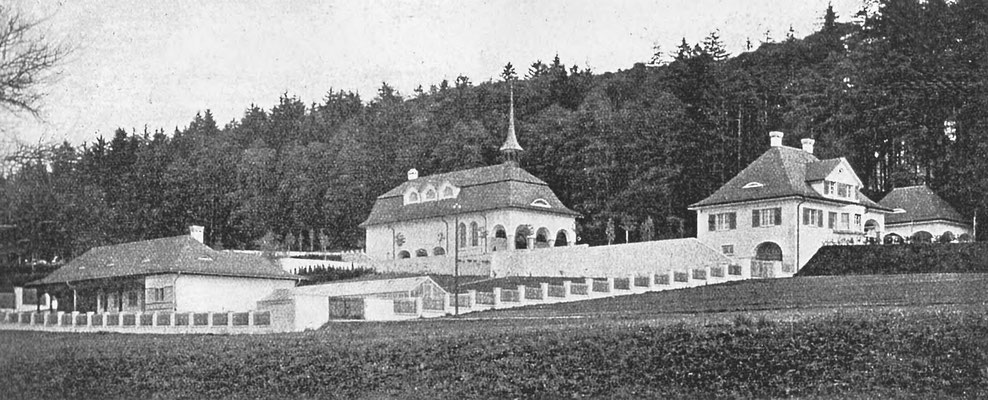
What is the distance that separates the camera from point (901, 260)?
47.8 m

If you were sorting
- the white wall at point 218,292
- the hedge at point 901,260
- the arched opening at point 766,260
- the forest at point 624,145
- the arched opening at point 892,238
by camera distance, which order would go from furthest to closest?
the forest at point 624,145 < the arched opening at point 892,238 < the arched opening at point 766,260 < the white wall at point 218,292 < the hedge at point 901,260

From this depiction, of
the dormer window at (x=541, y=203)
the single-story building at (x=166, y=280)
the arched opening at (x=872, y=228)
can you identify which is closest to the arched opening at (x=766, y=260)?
the arched opening at (x=872, y=228)

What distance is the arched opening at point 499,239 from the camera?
223 ft

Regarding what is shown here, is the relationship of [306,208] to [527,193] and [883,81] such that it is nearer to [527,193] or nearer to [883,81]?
[527,193]

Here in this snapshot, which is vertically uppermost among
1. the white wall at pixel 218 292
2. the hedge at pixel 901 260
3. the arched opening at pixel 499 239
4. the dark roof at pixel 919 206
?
the dark roof at pixel 919 206

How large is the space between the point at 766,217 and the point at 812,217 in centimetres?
211

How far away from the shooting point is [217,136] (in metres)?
126

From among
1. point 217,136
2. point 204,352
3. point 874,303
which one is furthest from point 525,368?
point 217,136

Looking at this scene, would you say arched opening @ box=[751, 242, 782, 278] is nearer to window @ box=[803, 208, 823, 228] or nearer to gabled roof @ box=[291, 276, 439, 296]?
window @ box=[803, 208, 823, 228]

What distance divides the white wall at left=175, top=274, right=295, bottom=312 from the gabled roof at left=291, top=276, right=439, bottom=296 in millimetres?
1716

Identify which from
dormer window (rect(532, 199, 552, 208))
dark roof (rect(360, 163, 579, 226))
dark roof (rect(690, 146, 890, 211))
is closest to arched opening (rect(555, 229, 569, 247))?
dark roof (rect(360, 163, 579, 226))

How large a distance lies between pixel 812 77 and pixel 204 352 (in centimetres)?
5673

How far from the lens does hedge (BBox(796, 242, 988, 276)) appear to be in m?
45.6

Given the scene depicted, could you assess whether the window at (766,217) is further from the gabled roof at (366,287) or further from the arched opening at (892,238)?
the gabled roof at (366,287)
